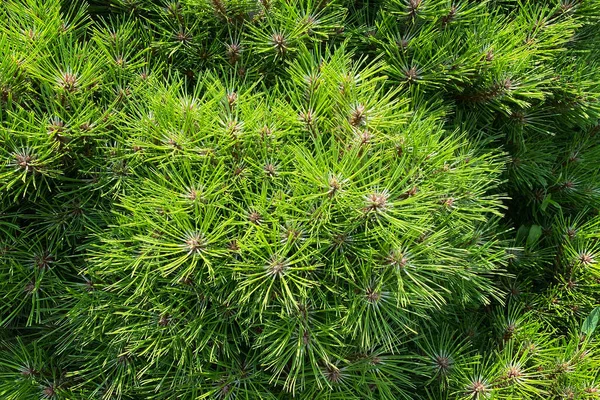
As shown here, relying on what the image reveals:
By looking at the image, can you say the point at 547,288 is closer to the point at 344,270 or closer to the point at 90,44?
the point at 344,270

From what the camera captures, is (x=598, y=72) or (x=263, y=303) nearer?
(x=263, y=303)

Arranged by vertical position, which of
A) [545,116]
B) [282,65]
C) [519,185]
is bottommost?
[519,185]

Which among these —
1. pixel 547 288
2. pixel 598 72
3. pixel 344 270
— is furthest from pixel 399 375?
pixel 598 72

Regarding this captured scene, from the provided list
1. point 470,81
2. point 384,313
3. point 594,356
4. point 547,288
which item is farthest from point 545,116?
point 384,313

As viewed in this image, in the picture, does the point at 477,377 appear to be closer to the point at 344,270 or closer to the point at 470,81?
the point at 344,270

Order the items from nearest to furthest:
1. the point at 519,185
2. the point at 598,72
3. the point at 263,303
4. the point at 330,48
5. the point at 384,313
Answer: the point at 263,303, the point at 384,313, the point at 330,48, the point at 598,72, the point at 519,185

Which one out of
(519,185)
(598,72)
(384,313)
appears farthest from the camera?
(519,185)

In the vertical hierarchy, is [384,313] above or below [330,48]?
below
